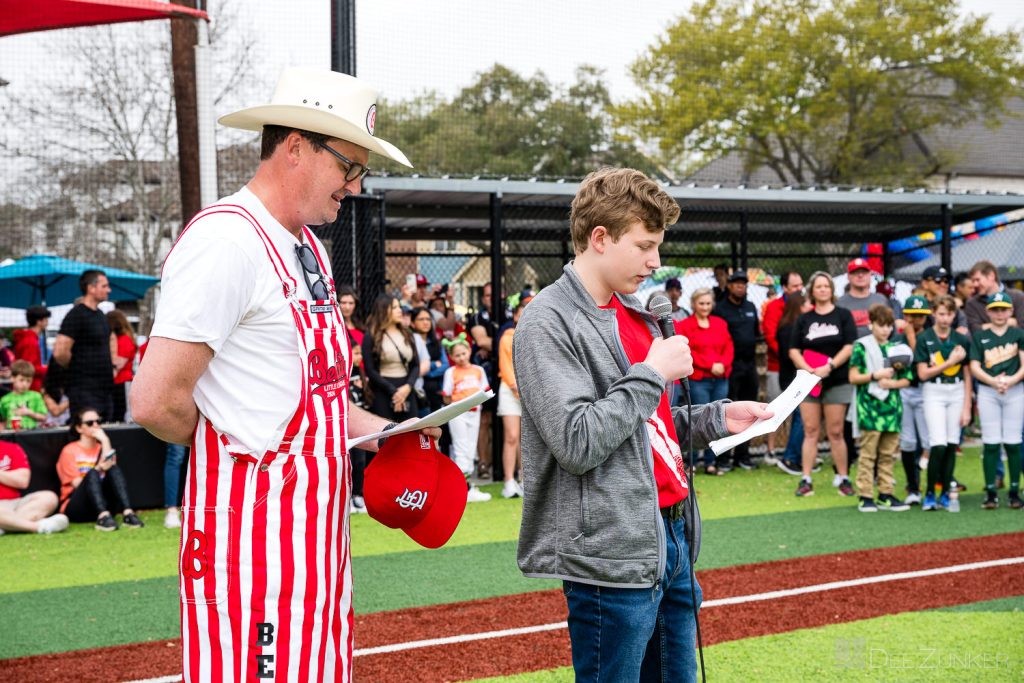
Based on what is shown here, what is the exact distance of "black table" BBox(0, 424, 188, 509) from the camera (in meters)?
8.82

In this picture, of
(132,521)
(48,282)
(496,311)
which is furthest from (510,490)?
(48,282)

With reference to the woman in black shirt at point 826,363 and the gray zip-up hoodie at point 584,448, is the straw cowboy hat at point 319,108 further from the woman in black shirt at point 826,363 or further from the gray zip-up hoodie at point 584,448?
the woman in black shirt at point 826,363

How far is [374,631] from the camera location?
5383 millimetres

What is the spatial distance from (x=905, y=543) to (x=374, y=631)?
4.21m

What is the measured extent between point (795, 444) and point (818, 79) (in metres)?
21.5

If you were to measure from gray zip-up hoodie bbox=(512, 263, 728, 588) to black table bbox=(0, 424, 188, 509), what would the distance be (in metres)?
7.07

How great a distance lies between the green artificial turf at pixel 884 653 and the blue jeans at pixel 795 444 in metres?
5.41

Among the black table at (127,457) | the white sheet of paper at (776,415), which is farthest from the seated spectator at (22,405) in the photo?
the white sheet of paper at (776,415)

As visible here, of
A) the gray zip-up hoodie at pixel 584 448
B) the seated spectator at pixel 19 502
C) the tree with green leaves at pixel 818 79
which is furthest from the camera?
the tree with green leaves at pixel 818 79

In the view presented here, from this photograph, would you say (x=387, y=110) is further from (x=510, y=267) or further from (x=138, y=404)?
(x=138, y=404)

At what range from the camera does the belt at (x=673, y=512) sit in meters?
2.69

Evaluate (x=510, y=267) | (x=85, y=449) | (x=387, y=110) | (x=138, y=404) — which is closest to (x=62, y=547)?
(x=85, y=449)

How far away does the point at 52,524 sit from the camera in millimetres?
8367

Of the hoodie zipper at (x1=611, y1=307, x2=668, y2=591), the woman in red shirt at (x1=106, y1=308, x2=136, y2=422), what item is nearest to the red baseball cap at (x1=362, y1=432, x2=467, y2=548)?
the hoodie zipper at (x1=611, y1=307, x2=668, y2=591)
